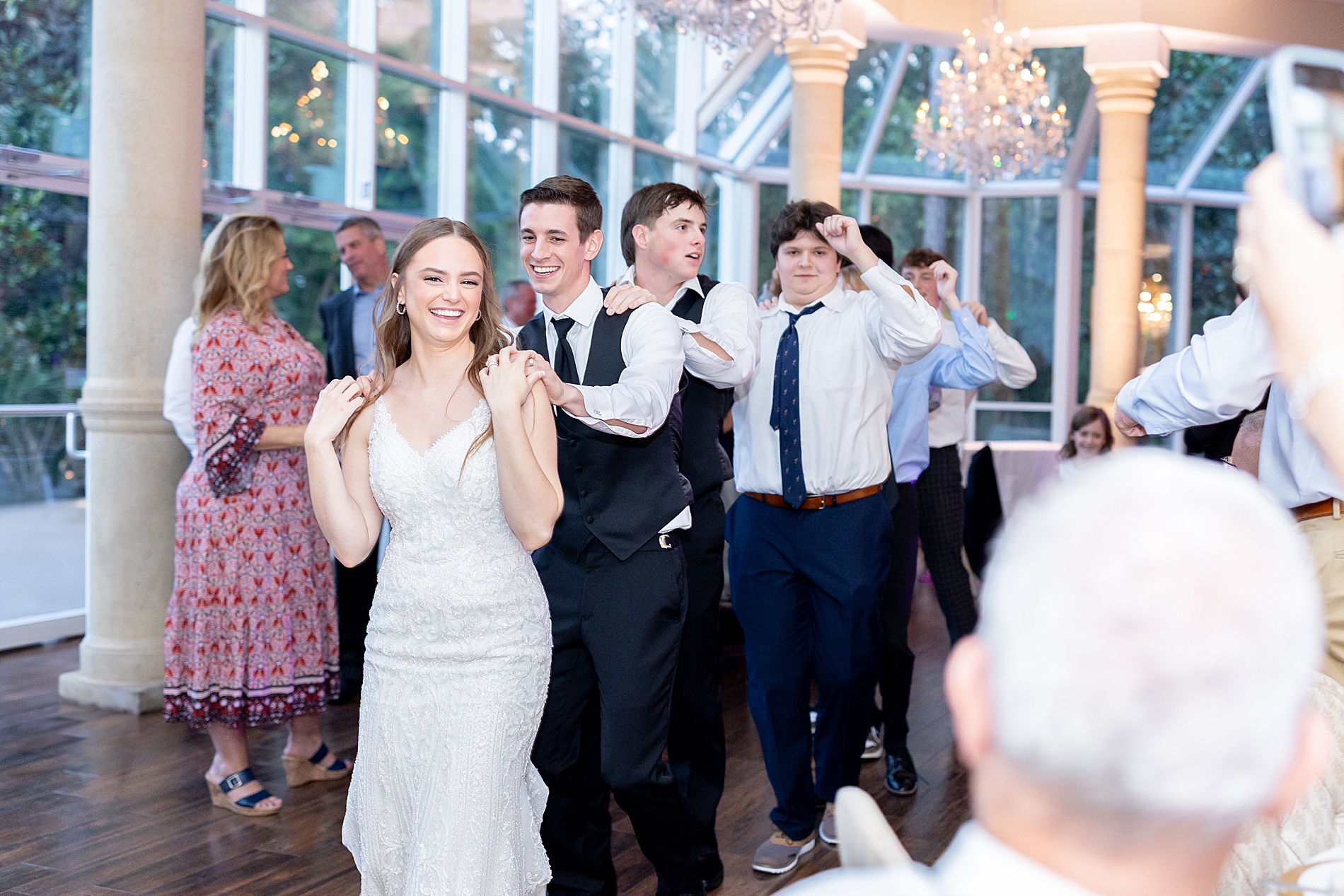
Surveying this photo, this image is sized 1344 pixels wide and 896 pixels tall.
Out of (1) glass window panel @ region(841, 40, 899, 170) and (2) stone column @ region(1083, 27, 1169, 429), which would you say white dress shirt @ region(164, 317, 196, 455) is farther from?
(1) glass window panel @ region(841, 40, 899, 170)

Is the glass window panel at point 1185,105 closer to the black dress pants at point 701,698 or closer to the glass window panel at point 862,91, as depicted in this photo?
the glass window panel at point 862,91

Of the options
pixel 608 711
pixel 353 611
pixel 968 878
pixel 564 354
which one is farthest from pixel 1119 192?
pixel 968 878

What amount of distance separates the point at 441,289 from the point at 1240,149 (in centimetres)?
1405

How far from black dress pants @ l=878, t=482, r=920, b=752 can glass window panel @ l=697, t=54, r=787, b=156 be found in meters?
8.87

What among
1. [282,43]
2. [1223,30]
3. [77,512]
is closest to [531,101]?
[282,43]

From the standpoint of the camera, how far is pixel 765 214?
45.2ft

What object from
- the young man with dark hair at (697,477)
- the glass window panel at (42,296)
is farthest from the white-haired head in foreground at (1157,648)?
the glass window panel at (42,296)

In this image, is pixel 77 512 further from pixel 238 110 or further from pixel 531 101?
pixel 531 101

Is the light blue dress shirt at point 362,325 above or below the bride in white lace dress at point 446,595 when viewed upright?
above

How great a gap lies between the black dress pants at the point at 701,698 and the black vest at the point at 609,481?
43 centimetres

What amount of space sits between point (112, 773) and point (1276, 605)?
4.21 m

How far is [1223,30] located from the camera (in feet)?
33.9

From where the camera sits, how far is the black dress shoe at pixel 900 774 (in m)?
4.17

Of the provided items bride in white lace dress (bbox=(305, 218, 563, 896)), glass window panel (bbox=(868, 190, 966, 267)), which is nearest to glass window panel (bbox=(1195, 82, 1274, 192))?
glass window panel (bbox=(868, 190, 966, 267))
